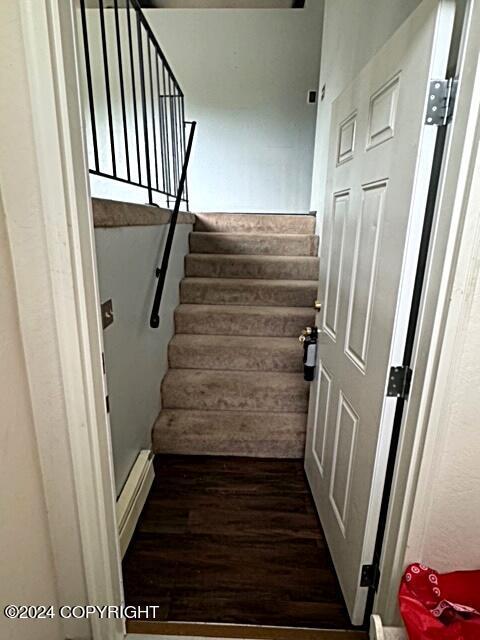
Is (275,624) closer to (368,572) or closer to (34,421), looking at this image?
(368,572)

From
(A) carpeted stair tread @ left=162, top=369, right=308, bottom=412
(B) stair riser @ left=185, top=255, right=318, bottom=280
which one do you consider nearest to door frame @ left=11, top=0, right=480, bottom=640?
(A) carpeted stair tread @ left=162, top=369, right=308, bottom=412

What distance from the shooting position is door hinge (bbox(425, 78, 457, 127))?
779 mm

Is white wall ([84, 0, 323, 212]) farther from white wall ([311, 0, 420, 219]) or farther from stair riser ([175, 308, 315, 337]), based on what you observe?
stair riser ([175, 308, 315, 337])

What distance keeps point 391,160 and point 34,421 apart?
3.68ft

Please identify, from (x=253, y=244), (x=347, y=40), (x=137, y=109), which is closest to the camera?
(x=347, y=40)

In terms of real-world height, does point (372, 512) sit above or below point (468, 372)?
below

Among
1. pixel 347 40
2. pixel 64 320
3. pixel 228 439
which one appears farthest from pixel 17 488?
pixel 347 40

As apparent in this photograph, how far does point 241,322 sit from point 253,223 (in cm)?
125

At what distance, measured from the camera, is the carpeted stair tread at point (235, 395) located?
7.49 ft

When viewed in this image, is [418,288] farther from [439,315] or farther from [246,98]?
[246,98]

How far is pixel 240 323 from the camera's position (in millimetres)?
2619

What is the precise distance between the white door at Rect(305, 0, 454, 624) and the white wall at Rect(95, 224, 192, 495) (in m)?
0.89

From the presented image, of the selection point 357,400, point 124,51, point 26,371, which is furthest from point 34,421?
point 124,51

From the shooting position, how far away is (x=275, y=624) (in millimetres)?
1286
